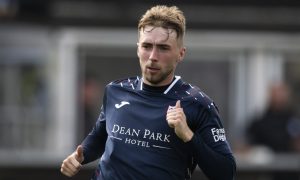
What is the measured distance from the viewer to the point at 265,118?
40.5 feet

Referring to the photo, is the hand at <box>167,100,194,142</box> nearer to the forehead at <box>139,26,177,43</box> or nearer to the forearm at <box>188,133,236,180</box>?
the forearm at <box>188,133,236,180</box>

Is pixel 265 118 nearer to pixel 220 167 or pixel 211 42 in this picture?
pixel 211 42

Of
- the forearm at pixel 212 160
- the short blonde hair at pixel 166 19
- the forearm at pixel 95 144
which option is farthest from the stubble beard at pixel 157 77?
the forearm at pixel 95 144

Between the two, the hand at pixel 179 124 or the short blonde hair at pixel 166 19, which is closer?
the hand at pixel 179 124

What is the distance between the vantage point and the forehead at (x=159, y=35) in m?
5.87

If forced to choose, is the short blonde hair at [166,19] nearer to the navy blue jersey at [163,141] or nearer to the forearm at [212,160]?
the navy blue jersey at [163,141]

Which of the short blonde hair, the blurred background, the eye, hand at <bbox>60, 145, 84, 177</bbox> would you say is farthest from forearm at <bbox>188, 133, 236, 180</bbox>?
the blurred background

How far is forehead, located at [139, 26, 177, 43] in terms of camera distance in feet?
19.3

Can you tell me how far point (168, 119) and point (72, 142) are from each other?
31.6 ft

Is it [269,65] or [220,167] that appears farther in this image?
[269,65]

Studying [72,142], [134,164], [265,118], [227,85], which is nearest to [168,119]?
[134,164]

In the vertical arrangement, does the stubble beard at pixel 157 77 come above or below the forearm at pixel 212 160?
above

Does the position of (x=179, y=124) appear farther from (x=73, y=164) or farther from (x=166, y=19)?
(x=73, y=164)

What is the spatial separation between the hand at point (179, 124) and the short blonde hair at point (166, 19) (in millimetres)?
495
